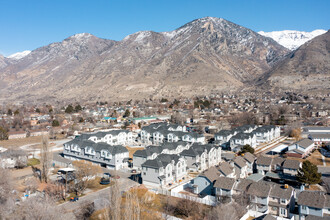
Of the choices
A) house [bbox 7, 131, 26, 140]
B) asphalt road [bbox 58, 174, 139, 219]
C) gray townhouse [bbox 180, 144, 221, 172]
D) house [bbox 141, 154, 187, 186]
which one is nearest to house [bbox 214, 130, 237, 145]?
gray townhouse [bbox 180, 144, 221, 172]

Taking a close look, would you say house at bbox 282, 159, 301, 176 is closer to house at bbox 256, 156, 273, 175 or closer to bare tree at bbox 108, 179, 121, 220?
house at bbox 256, 156, 273, 175

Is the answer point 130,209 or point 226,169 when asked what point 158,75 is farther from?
point 130,209

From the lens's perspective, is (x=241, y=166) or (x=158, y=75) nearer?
(x=241, y=166)

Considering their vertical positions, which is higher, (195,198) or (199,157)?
(199,157)

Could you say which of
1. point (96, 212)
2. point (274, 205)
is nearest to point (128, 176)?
point (96, 212)

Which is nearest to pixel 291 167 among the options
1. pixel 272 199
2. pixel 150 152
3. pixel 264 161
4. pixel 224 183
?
pixel 264 161

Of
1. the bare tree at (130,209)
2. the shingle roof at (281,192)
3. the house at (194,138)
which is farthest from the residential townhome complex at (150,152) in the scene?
the bare tree at (130,209)
